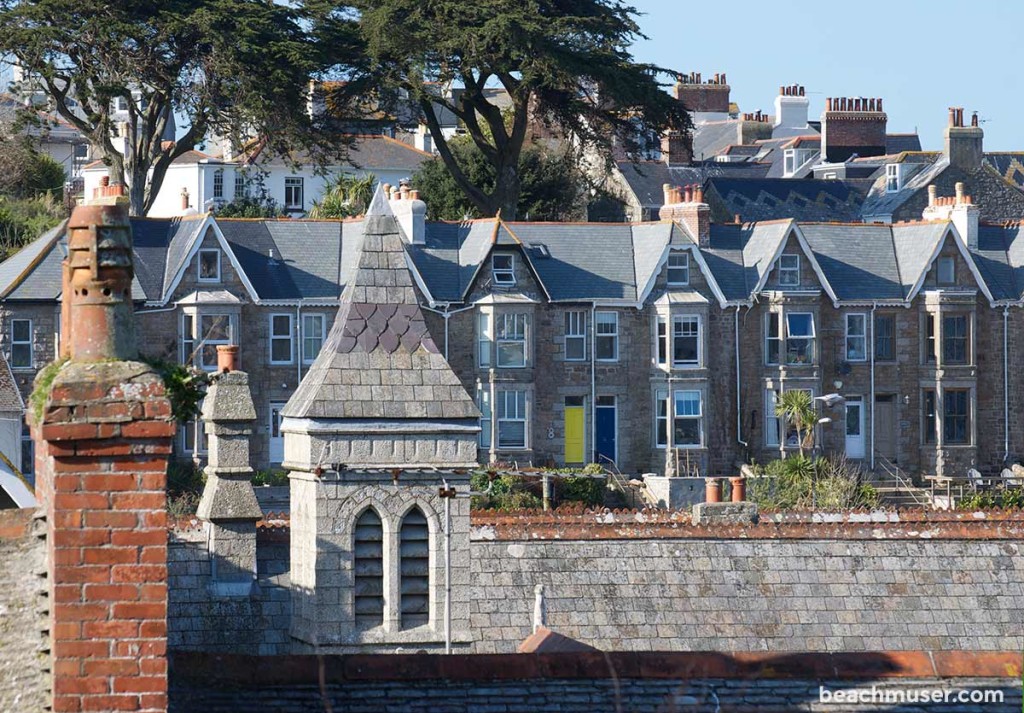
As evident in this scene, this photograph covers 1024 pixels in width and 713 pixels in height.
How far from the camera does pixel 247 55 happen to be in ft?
185

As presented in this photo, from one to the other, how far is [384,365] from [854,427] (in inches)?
1329

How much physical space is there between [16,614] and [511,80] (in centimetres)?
5130

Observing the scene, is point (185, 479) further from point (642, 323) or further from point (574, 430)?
point (642, 323)

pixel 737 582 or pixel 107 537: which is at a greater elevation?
pixel 107 537

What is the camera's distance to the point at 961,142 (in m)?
73.5

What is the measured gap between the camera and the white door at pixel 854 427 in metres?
51.6

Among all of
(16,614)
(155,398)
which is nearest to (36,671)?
(16,614)

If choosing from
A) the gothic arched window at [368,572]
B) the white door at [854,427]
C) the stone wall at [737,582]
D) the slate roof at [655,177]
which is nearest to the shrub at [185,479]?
the white door at [854,427]

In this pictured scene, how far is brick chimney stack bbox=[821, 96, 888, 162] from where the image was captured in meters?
81.4

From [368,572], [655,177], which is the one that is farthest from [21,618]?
[655,177]

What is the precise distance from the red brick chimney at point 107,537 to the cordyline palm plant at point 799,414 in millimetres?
41923

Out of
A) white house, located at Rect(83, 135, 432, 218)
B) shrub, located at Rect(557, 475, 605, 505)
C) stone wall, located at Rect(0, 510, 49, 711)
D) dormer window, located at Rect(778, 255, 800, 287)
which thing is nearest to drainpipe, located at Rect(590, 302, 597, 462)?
shrub, located at Rect(557, 475, 605, 505)

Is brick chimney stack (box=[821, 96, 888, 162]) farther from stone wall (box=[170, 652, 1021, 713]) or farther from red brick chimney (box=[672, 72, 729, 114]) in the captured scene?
stone wall (box=[170, 652, 1021, 713])

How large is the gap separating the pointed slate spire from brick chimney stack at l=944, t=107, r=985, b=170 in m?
56.0
